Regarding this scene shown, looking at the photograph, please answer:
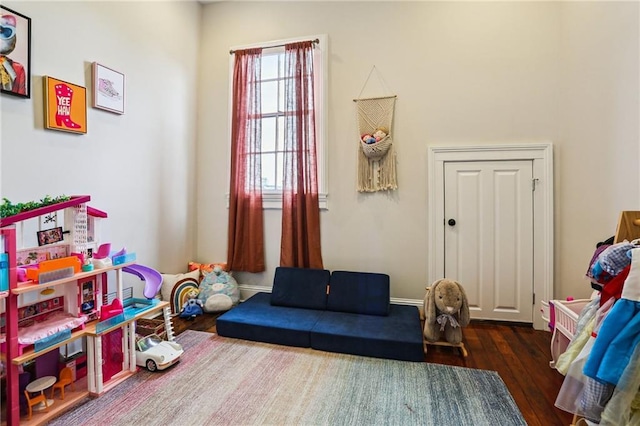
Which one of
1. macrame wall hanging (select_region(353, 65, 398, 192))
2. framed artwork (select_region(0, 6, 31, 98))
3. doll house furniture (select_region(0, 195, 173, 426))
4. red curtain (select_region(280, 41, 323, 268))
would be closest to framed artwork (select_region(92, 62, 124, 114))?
framed artwork (select_region(0, 6, 31, 98))

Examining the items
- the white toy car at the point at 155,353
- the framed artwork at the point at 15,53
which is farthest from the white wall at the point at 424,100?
the framed artwork at the point at 15,53

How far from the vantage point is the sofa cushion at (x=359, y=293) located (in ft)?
9.58

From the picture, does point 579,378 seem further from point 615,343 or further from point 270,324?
point 270,324

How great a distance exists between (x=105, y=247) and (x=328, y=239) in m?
2.03

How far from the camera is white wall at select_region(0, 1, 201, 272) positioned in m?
2.10

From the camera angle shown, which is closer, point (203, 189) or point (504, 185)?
point (504, 185)

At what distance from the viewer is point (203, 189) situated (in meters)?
3.81

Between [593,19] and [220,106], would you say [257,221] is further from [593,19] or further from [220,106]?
[593,19]

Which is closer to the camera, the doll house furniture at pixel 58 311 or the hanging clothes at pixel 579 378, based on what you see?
the hanging clothes at pixel 579 378

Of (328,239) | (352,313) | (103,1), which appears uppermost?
(103,1)

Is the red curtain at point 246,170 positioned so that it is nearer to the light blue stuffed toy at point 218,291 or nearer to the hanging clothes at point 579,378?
the light blue stuffed toy at point 218,291

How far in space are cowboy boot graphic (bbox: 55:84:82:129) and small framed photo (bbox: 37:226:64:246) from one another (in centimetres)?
83

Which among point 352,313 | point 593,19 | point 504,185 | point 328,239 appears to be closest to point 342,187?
point 328,239

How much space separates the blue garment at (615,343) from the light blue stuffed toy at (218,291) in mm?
2917
